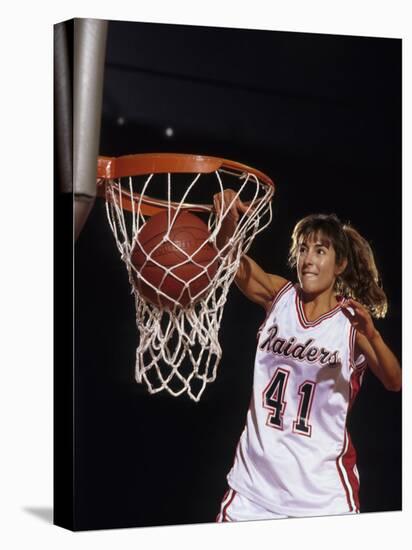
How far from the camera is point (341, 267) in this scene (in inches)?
334

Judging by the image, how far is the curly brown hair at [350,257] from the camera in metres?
8.40

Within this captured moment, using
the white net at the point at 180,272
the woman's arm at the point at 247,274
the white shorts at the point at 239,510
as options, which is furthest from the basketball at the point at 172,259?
the white shorts at the point at 239,510

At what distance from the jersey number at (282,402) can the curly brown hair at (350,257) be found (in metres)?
0.61

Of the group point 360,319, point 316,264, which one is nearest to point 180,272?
point 316,264

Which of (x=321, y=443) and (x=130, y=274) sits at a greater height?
(x=130, y=274)

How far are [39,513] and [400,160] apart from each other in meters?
3.01

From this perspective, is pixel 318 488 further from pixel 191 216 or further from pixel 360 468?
pixel 191 216

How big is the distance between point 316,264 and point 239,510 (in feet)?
4.88

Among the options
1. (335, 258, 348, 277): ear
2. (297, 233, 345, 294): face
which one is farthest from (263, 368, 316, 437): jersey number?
(335, 258, 348, 277): ear

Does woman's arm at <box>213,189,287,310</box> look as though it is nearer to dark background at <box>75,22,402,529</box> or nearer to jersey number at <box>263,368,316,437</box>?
dark background at <box>75,22,402,529</box>

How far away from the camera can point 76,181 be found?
7.68 meters

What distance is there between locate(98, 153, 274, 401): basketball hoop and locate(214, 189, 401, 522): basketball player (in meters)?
0.13

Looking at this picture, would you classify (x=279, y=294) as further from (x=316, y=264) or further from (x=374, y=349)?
(x=374, y=349)

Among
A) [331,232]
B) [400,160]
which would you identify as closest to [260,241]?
[331,232]
